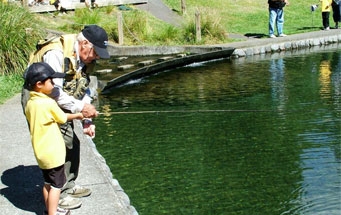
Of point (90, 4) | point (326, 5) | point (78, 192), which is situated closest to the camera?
point (78, 192)

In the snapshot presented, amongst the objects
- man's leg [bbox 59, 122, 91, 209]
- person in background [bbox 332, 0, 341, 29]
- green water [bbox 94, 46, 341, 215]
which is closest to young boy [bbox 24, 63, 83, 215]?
man's leg [bbox 59, 122, 91, 209]

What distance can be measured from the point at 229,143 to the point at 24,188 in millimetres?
3543

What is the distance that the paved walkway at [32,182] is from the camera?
17.6ft

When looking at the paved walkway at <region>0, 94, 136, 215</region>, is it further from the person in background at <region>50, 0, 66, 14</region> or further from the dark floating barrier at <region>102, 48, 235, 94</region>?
the person in background at <region>50, 0, 66, 14</region>

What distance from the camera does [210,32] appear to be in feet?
62.8

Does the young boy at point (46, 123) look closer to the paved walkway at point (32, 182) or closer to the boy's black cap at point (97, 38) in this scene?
the boy's black cap at point (97, 38)

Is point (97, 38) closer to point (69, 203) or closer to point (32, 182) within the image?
point (69, 203)

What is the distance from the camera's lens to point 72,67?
199 inches

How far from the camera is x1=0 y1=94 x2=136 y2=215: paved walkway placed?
5.37 metres

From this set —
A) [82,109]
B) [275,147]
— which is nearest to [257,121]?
[275,147]

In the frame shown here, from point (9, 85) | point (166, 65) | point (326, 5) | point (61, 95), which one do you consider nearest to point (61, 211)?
point (61, 95)

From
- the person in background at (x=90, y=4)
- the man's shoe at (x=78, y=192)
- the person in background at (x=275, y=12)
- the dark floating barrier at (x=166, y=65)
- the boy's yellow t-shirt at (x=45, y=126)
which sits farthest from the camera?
the person in background at (x=90, y=4)

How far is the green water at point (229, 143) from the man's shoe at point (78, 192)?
35.5 inches

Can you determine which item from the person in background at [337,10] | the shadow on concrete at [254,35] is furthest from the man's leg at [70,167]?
the person in background at [337,10]
